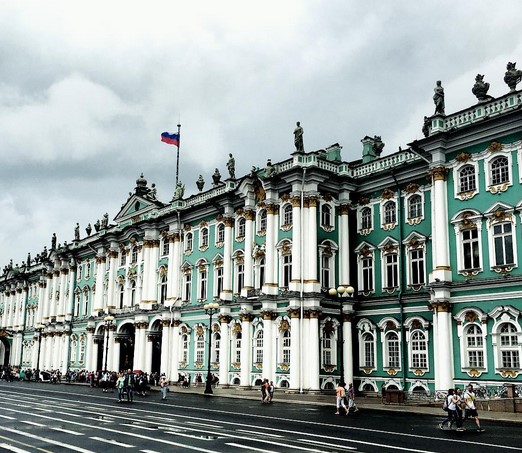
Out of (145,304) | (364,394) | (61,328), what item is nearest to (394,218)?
(364,394)

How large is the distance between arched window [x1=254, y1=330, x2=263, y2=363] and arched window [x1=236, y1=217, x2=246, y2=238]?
8683mm

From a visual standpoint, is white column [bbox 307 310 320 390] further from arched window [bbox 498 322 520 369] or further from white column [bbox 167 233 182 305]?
white column [bbox 167 233 182 305]

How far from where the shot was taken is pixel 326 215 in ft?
156

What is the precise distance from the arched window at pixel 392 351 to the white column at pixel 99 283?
3673 centimetres

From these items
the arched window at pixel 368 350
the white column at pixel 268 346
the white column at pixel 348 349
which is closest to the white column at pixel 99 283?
the white column at pixel 268 346

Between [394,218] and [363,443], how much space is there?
2844 cm

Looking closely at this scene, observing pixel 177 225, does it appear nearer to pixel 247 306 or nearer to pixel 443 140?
pixel 247 306

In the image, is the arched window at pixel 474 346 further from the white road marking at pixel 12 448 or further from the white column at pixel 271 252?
the white road marking at pixel 12 448

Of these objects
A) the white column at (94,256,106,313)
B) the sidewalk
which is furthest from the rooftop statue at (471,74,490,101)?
the white column at (94,256,106,313)

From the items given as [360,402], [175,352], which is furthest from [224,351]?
[360,402]

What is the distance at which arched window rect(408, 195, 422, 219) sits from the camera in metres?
43.4

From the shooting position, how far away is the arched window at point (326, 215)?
47344 millimetres

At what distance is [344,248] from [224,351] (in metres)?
13.0

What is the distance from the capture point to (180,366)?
57406 millimetres
